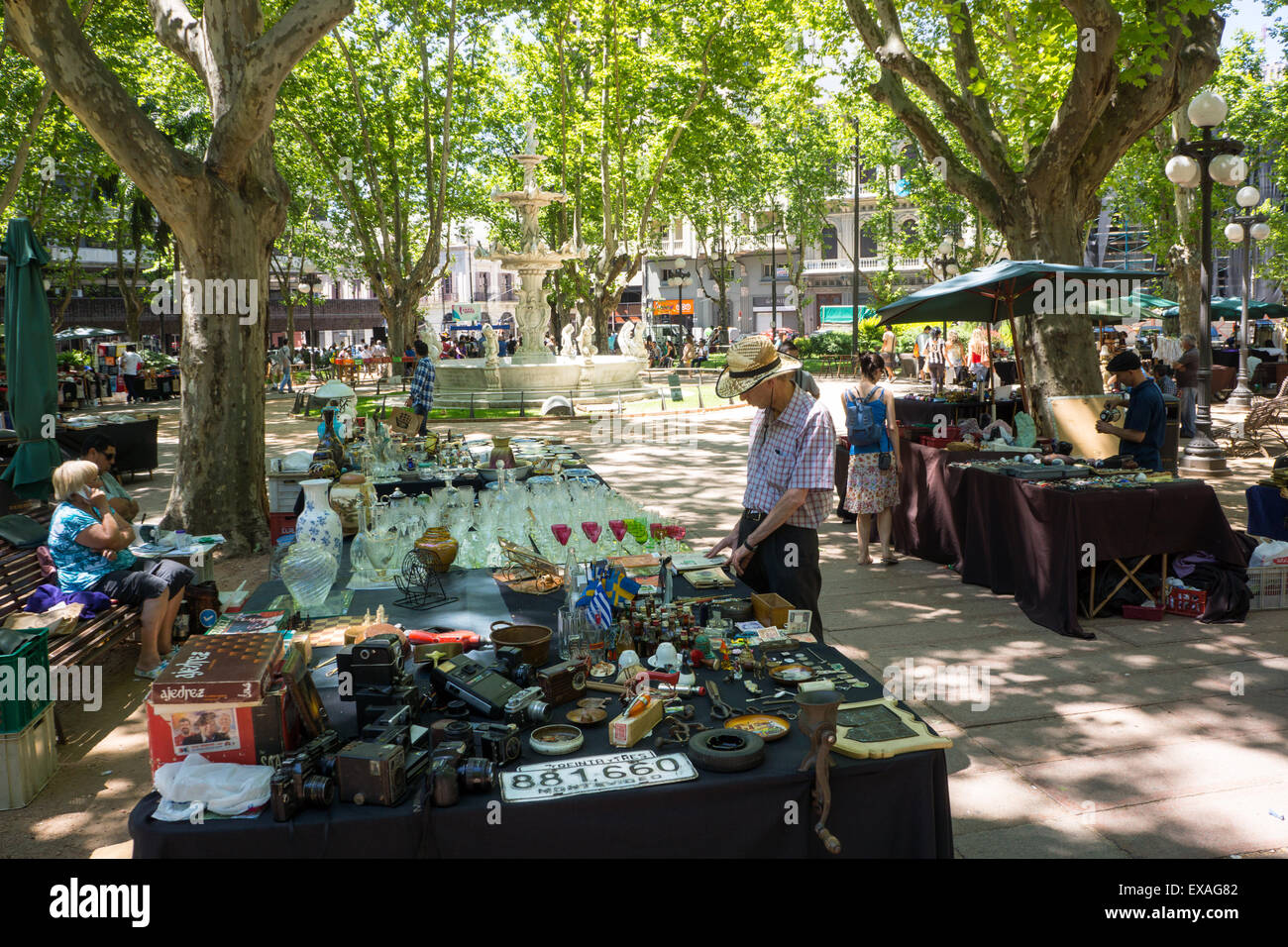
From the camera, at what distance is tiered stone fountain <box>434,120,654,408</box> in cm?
2286

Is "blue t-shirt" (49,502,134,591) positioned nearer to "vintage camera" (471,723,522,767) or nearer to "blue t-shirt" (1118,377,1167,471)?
"vintage camera" (471,723,522,767)

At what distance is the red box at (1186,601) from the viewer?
6.69 metres

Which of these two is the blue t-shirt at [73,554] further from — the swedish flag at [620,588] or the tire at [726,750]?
the tire at [726,750]

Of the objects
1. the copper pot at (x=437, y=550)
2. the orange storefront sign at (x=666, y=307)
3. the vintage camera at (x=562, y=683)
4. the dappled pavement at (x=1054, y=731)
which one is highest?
the orange storefront sign at (x=666, y=307)

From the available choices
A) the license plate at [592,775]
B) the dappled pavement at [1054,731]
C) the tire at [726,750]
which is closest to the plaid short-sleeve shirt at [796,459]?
the dappled pavement at [1054,731]

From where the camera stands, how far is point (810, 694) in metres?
2.75

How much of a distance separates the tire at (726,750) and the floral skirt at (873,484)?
18.9 feet

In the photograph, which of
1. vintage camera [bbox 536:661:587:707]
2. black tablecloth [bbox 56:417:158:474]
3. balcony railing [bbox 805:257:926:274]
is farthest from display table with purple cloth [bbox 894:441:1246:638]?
balcony railing [bbox 805:257:926:274]

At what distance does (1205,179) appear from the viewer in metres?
12.3

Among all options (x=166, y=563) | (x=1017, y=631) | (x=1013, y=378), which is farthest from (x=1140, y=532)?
(x=1013, y=378)

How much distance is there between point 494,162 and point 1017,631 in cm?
3247

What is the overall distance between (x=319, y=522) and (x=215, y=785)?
242 cm

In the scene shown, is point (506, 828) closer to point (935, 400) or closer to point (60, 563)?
point (60, 563)
